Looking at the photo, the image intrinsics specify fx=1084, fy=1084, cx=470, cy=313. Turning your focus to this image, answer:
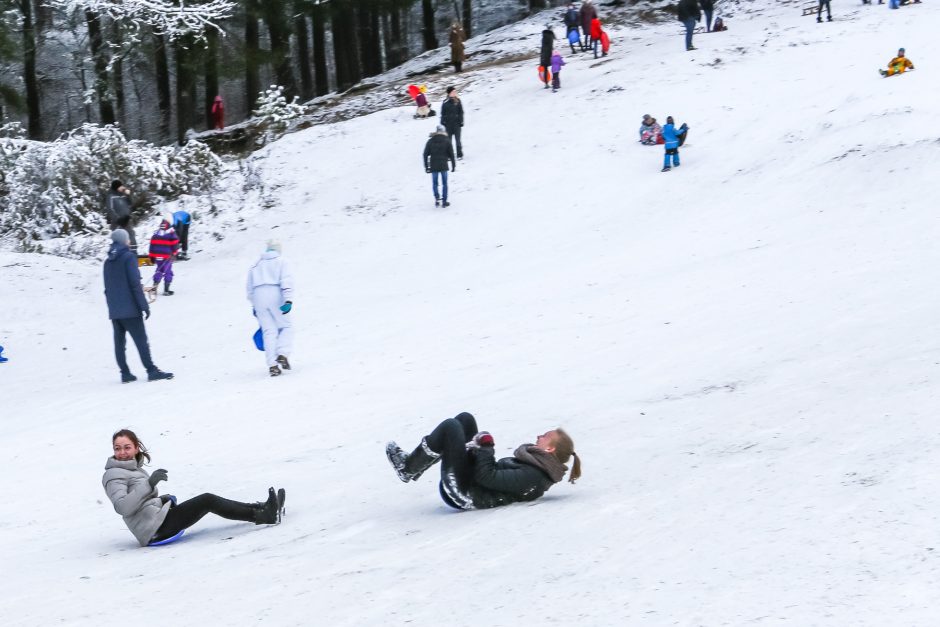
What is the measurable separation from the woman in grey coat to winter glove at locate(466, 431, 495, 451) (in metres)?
1.24

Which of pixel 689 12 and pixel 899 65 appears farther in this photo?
pixel 689 12

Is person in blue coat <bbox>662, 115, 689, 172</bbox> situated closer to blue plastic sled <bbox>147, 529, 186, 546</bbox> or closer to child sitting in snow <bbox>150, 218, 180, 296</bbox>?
child sitting in snow <bbox>150, 218, 180, 296</bbox>

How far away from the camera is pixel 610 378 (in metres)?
9.55

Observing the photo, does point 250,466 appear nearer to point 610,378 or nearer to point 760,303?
point 610,378

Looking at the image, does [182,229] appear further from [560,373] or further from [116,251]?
[560,373]

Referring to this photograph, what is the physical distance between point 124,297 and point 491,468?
6960mm

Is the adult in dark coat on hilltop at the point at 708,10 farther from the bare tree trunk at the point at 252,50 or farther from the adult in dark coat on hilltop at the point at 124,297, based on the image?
the adult in dark coat on hilltop at the point at 124,297

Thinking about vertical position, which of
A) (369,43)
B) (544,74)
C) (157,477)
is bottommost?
(157,477)

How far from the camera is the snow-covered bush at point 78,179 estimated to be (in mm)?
21891

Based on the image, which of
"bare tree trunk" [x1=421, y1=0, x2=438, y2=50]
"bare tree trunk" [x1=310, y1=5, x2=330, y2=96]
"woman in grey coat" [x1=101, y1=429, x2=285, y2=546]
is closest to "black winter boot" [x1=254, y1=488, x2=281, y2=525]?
"woman in grey coat" [x1=101, y1=429, x2=285, y2=546]

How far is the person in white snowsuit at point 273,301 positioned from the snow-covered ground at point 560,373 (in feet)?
1.19

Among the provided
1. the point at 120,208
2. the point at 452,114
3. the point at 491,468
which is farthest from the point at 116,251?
the point at 452,114

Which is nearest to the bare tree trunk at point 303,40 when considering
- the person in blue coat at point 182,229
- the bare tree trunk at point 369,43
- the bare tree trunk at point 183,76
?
the bare tree trunk at point 369,43

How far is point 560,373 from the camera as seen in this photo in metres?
10.0
